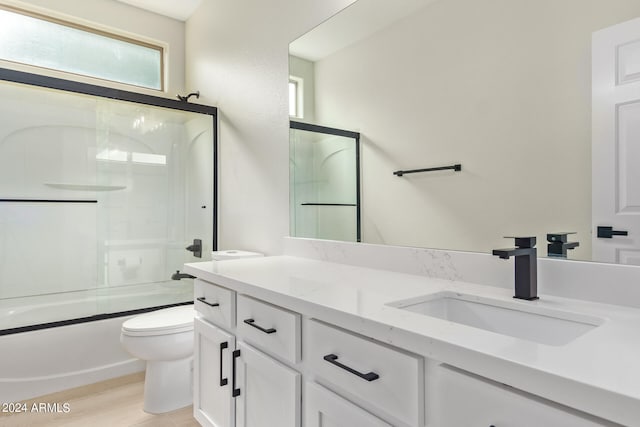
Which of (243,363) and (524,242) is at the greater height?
(524,242)

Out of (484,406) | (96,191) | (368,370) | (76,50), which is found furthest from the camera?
(76,50)

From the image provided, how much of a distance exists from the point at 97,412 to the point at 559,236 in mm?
2346

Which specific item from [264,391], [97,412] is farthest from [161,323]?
[264,391]

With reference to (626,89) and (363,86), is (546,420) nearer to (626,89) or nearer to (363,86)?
(626,89)

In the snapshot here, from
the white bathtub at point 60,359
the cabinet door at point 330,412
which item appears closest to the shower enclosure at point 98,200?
the white bathtub at point 60,359

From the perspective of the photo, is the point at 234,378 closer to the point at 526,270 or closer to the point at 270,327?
the point at 270,327

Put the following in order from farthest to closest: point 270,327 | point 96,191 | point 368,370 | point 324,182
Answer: point 96,191 → point 324,182 → point 270,327 → point 368,370

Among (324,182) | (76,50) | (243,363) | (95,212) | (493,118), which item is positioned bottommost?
Result: (243,363)

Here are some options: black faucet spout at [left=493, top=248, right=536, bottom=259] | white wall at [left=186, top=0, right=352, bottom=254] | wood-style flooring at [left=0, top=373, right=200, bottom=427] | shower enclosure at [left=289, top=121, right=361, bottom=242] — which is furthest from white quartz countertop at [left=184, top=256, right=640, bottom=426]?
wood-style flooring at [left=0, top=373, right=200, bottom=427]

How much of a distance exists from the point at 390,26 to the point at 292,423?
1451mm

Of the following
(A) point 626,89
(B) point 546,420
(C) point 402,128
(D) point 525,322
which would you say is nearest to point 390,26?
(C) point 402,128

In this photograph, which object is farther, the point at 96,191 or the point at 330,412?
the point at 96,191

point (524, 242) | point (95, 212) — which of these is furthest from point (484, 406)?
point (95, 212)

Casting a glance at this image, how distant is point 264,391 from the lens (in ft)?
3.89
